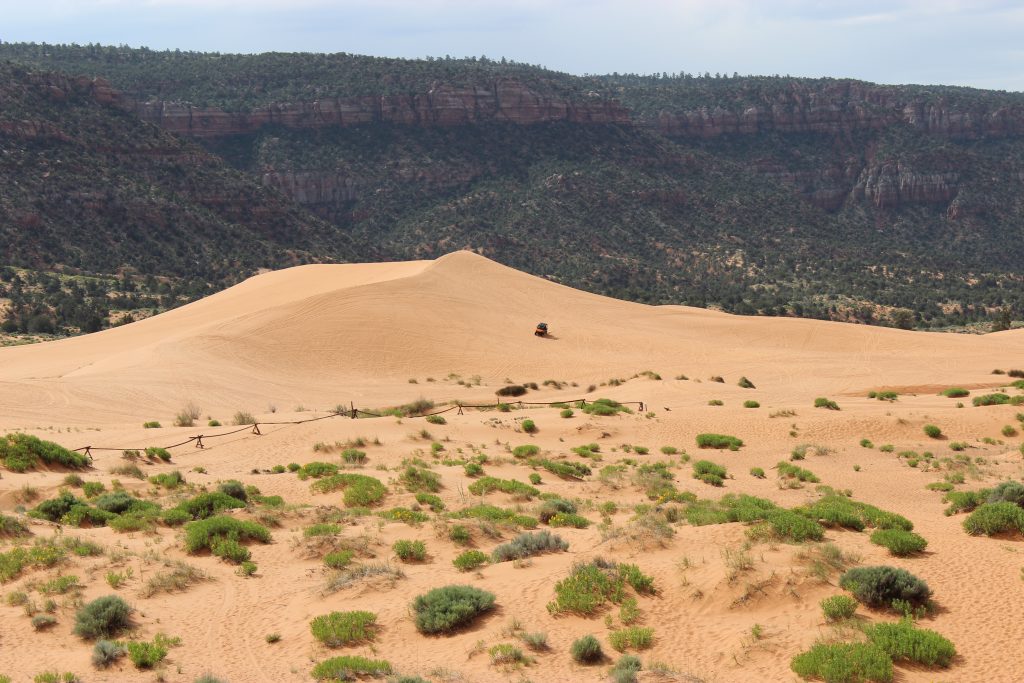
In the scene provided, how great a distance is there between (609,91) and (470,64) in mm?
22661

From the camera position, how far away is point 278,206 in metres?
98.2

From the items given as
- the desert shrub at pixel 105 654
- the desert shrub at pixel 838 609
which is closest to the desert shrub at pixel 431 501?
the desert shrub at pixel 105 654

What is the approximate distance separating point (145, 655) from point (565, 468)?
13.7 meters

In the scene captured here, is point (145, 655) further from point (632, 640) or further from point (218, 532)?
point (632, 640)

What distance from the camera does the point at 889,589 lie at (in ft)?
42.0

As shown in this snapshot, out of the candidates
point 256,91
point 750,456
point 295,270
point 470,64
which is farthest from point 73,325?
point 470,64

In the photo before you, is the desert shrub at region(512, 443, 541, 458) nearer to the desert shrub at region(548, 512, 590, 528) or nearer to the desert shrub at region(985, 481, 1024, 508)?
the desert shrub at region(548, 512, 590, 528)

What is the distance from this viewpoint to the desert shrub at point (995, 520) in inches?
612

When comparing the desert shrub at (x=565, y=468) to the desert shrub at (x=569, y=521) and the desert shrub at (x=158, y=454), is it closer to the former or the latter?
the desert shrub at (x=569, y=521)

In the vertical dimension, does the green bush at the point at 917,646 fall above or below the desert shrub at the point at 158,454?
above

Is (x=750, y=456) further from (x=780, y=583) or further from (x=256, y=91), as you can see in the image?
(x=256, y=91)

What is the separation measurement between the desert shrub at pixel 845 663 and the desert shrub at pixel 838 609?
2.82 feet

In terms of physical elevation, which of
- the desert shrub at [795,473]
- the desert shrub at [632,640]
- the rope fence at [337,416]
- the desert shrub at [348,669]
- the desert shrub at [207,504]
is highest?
the desert shrub at [632,640]

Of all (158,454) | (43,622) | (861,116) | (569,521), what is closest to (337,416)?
(158,454)
